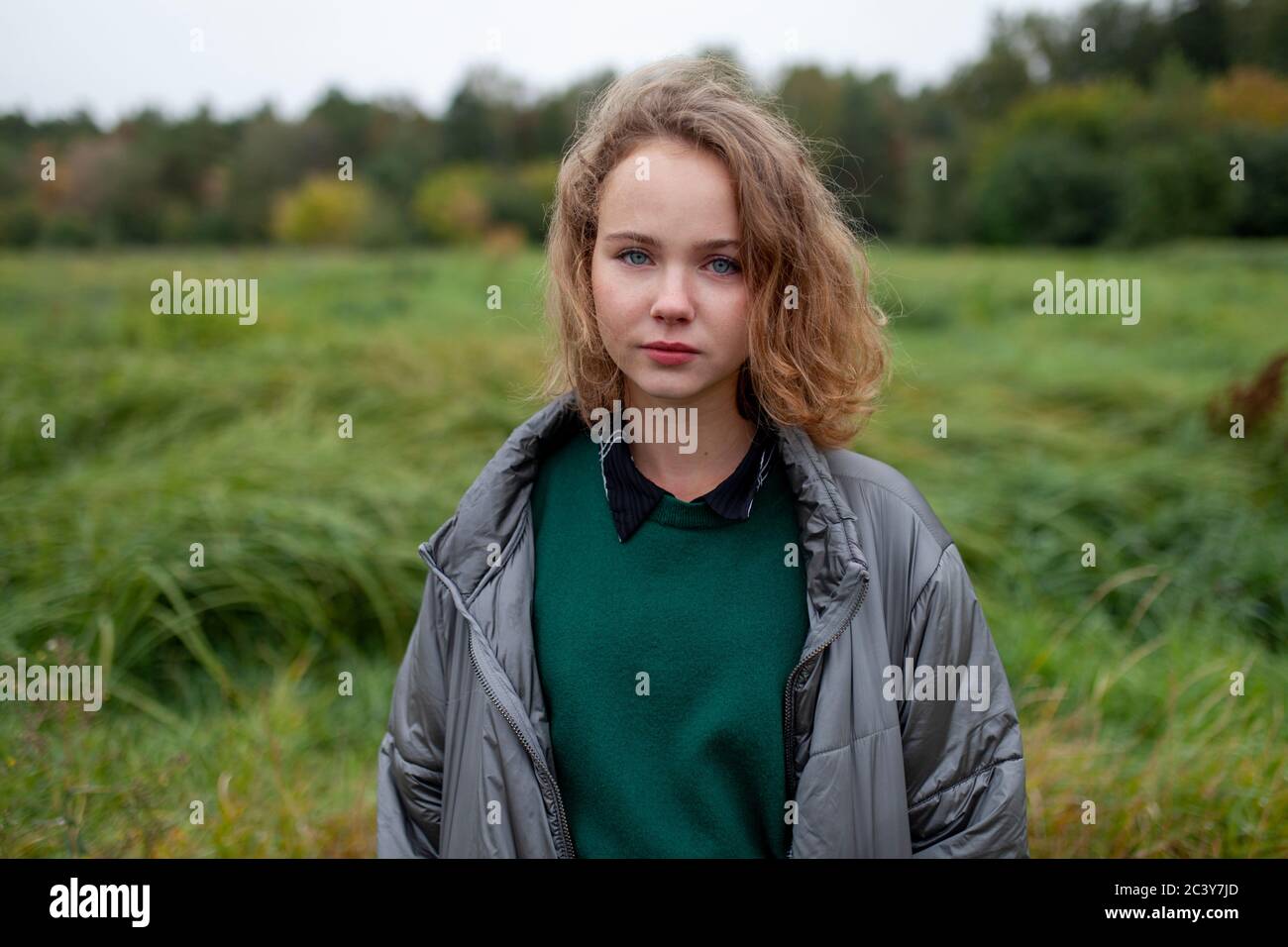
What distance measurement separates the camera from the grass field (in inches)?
105

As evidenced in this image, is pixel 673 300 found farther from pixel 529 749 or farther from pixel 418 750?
pixel 418 750

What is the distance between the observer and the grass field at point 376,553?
2662 mm

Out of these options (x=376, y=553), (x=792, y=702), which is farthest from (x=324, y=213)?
(x=792, y=702)

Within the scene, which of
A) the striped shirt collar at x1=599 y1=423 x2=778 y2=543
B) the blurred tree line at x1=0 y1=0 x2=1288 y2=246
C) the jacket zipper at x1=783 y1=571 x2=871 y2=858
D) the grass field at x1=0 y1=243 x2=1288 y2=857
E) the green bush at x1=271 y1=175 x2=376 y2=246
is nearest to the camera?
the jacket zipper at x1=783 y1=571 x2=871 y2=858

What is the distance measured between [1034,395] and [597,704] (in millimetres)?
5020

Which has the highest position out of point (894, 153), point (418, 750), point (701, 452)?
point (894, 153)

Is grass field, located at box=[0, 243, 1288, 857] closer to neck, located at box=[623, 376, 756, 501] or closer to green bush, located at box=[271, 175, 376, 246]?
neck, located at box=[623, 376, 756, 501]

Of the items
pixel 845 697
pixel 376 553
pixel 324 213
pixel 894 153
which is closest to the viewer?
pixel 845 697

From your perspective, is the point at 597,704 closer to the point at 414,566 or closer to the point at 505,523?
the point at 505,523

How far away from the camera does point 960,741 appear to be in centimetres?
146

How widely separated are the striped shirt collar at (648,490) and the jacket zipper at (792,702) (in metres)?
0.21

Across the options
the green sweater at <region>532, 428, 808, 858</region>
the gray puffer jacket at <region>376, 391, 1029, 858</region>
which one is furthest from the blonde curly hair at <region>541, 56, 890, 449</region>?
the green sweater at <region>532, 428, 808, 858</region>

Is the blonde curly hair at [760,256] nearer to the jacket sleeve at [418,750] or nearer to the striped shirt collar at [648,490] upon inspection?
the striped shirt collar at [648,490]

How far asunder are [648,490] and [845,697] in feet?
1.35
